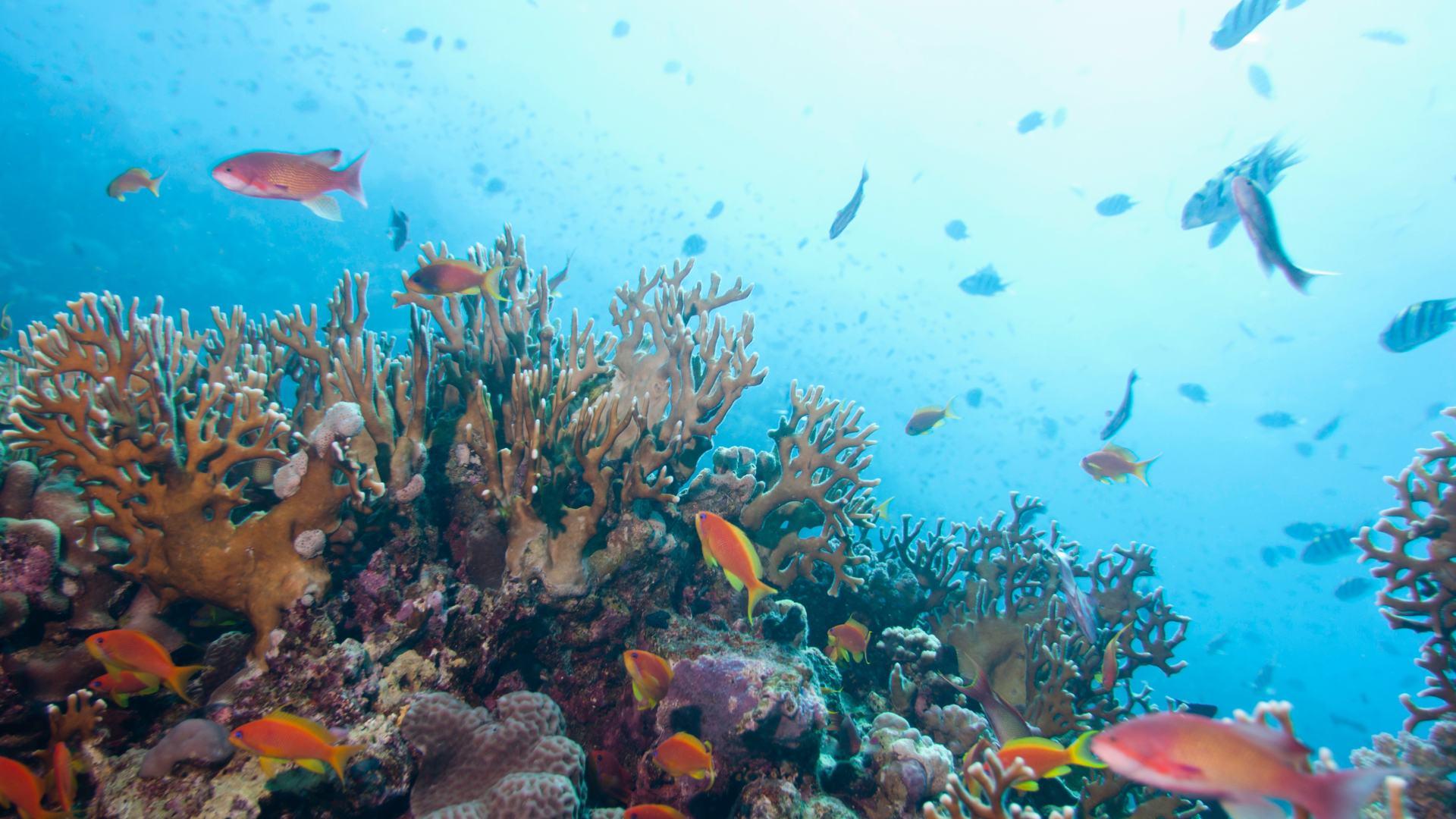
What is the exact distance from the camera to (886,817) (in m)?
3.14

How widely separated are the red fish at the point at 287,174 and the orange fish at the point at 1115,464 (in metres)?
7.37

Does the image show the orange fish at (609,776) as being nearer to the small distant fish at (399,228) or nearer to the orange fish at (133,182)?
the orange fish at (133,182)

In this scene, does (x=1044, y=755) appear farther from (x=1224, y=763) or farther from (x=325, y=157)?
(x=325, y=157)

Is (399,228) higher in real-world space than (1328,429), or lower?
lower

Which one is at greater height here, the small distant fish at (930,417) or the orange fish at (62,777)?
the small distant fish at (930,417)

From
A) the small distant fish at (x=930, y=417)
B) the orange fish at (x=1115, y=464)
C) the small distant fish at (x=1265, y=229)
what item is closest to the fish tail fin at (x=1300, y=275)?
the small distant fish at (x=1265, y=229)

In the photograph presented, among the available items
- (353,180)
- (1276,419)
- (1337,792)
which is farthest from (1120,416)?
(1276,419)


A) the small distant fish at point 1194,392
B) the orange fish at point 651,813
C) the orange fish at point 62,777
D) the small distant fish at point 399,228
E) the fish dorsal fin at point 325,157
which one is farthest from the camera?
the small distant fish at point 1194,392

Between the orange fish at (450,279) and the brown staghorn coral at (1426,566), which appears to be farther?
the orange fish at (450,279)

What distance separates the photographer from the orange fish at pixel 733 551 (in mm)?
2557

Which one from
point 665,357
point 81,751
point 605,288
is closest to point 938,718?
point 665,357

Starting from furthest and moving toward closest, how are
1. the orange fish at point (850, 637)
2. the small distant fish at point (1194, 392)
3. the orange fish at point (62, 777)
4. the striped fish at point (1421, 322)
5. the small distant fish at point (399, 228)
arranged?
the small distant fish at point (1194, 392), the small distant fish at point (399, 228), the striped fish at point (1421, 322), the orange fish at point (850, 637), the orange fish at point (62, 777)

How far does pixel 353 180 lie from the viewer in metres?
3.34

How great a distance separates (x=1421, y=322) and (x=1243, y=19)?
4044 mm
